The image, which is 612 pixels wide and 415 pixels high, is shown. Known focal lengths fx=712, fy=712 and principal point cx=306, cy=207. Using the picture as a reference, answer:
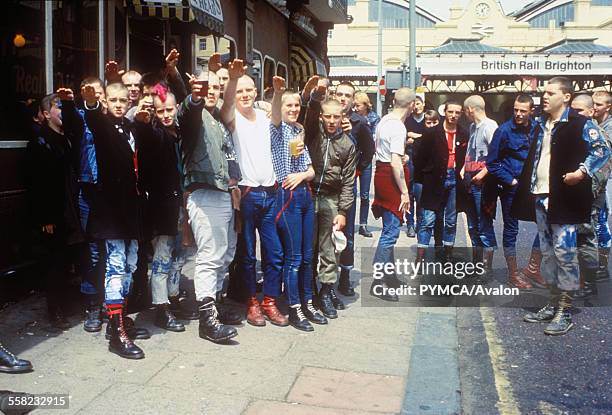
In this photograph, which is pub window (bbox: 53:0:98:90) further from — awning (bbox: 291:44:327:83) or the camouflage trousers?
awning (bbox: 291:44:327:83)

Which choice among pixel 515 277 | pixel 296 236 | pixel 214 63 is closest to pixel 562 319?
pixel 515 277

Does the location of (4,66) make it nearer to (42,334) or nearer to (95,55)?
(95,55)

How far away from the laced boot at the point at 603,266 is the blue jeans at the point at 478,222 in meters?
1.13

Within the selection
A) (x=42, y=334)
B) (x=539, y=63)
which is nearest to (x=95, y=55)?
(x=42, y=334)

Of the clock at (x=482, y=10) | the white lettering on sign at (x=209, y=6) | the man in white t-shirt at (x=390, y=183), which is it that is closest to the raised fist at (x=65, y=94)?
the man in white t-shirt at (x=390, y=183)

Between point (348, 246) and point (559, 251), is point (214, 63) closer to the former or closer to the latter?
point (348, 246)

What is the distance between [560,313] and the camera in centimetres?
583

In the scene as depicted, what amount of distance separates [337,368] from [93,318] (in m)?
1.94

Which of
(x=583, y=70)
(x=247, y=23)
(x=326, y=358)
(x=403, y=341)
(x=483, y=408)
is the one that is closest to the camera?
(x=483, y=408)

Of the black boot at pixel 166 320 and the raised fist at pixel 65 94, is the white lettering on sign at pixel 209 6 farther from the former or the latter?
the black boot at pixel 166 320

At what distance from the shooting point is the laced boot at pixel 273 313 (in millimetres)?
5656

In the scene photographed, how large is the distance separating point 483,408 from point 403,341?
124 centimetres

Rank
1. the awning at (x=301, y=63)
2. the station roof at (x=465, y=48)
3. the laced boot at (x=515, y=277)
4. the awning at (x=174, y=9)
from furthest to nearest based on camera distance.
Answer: the station roof at (x=465, y=48)
the awning at (x=301, y=63)
the awning at (x=174, y=9)
the laced boot at (x=515, y=277)

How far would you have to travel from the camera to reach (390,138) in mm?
6613
